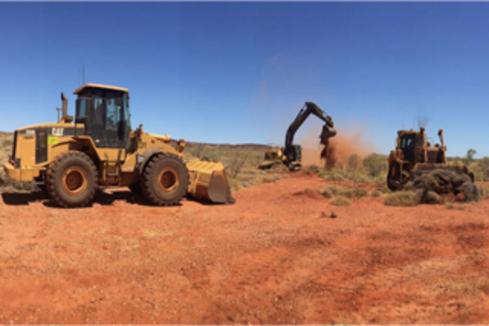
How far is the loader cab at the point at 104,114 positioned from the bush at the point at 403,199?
8108 mm

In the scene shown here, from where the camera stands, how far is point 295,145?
30938mm

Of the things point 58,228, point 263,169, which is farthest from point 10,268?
point 263,169

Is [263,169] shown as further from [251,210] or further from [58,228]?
[58,228]

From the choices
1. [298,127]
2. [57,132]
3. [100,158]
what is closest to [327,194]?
[100,158]

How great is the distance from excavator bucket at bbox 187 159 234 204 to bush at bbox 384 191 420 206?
4878mm

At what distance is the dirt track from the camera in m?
4.74

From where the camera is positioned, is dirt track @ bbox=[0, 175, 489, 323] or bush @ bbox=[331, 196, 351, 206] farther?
bush @ bbox=[331, 196, 351, 206]

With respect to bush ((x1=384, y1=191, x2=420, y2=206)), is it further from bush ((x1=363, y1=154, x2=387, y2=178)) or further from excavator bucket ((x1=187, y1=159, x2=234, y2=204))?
bush ((x1=363, y1=154, x2=387, y2=178))

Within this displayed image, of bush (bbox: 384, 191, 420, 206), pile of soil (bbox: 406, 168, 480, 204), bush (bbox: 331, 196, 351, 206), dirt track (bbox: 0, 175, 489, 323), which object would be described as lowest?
dirt track (bbox: 0, 175, 489, 323)

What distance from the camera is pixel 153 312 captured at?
4.71 m

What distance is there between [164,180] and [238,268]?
635cm

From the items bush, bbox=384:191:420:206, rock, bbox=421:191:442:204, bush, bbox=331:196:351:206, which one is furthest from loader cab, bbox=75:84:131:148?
rock, bbox=421:191:442:204

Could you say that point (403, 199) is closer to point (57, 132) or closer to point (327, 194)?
point (327, 194)

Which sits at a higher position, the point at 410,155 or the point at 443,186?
the point at 410,155
